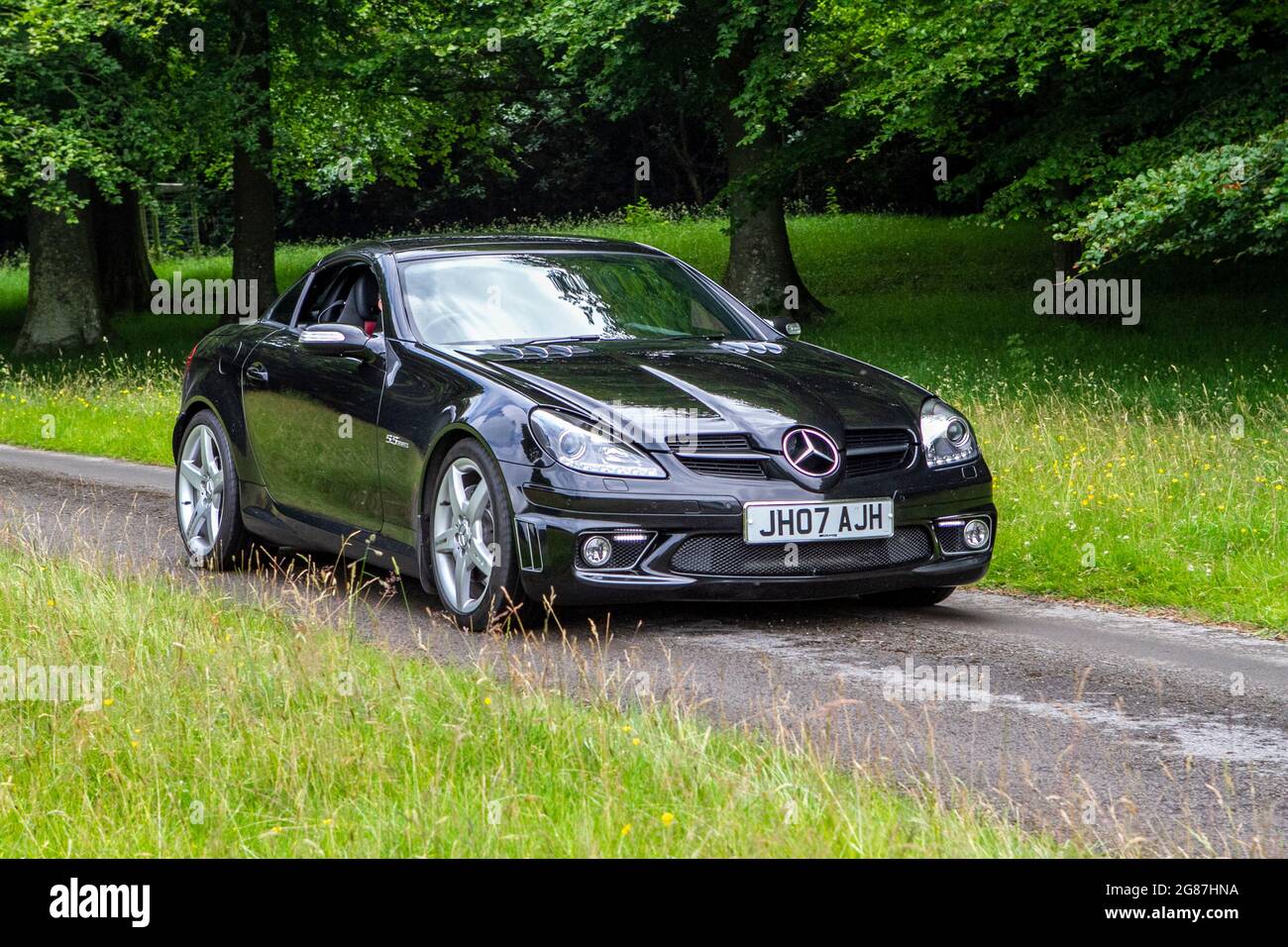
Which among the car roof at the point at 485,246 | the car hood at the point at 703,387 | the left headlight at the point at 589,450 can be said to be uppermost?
the car roof at the point at 485,246

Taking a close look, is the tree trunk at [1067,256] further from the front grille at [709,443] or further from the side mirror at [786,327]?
the front grille at [709,443]

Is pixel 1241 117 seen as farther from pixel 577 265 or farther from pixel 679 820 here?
pixel 679 820

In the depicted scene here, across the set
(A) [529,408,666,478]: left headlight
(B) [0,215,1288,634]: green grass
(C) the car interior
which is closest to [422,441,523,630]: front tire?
(A) [529,408,666,478]: left headlight

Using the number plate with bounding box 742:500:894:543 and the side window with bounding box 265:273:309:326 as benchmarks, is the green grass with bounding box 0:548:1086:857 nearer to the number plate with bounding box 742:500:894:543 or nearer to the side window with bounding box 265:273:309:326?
the number plate with bounding box 742:500:894:543

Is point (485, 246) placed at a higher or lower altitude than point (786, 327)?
higher

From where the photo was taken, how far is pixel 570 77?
24312mm

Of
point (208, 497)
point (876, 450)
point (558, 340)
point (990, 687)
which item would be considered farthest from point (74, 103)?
point (990, 687)

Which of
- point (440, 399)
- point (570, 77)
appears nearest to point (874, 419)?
point (440, 399)

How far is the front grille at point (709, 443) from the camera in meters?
6.75

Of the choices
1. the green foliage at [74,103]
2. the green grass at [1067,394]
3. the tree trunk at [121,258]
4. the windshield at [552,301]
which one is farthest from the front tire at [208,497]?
the tree trunk at [121,258]

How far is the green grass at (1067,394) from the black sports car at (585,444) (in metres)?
1.31

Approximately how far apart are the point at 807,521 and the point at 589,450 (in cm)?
90

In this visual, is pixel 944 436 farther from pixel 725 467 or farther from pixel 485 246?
pixel 485 246

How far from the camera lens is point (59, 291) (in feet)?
86.6
